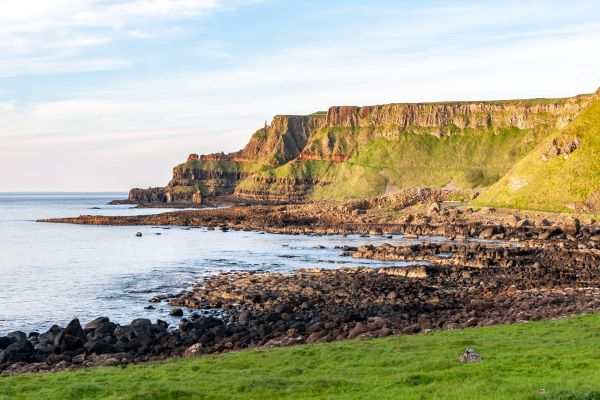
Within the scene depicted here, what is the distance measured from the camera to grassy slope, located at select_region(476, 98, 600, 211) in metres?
125

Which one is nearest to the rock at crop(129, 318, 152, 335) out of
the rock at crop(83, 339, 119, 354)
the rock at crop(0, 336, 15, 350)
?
the rock at crop(83, 339, 119, 354)

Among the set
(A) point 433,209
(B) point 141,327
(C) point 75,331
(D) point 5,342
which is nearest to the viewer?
(D) point 5,342

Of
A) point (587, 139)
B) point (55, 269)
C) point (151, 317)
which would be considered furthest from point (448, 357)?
point (587, 139)

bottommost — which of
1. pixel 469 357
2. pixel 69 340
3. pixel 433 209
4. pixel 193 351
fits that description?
pixel 193 351

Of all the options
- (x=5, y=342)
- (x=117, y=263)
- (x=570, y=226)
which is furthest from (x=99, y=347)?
(x=570, y=226)

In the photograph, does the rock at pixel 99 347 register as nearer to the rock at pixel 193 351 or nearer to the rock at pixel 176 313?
the rock at pixel 193 351

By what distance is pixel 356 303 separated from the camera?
159 feet

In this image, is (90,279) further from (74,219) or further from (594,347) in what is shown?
(74,219)

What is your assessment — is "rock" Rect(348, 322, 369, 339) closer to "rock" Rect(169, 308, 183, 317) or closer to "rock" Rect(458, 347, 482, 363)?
"rock" Rect(458, 347, 482, 363)

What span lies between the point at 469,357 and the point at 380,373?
3.49 meters

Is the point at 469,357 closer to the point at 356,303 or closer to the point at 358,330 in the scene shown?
the point at 358,330

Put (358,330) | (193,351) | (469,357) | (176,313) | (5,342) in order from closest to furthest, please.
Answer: (469,357) → (193,351) → (358,330) → (5,342) → (176,313)

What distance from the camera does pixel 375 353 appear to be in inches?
1092

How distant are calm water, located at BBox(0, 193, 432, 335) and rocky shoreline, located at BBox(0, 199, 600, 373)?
5030 millimetres
